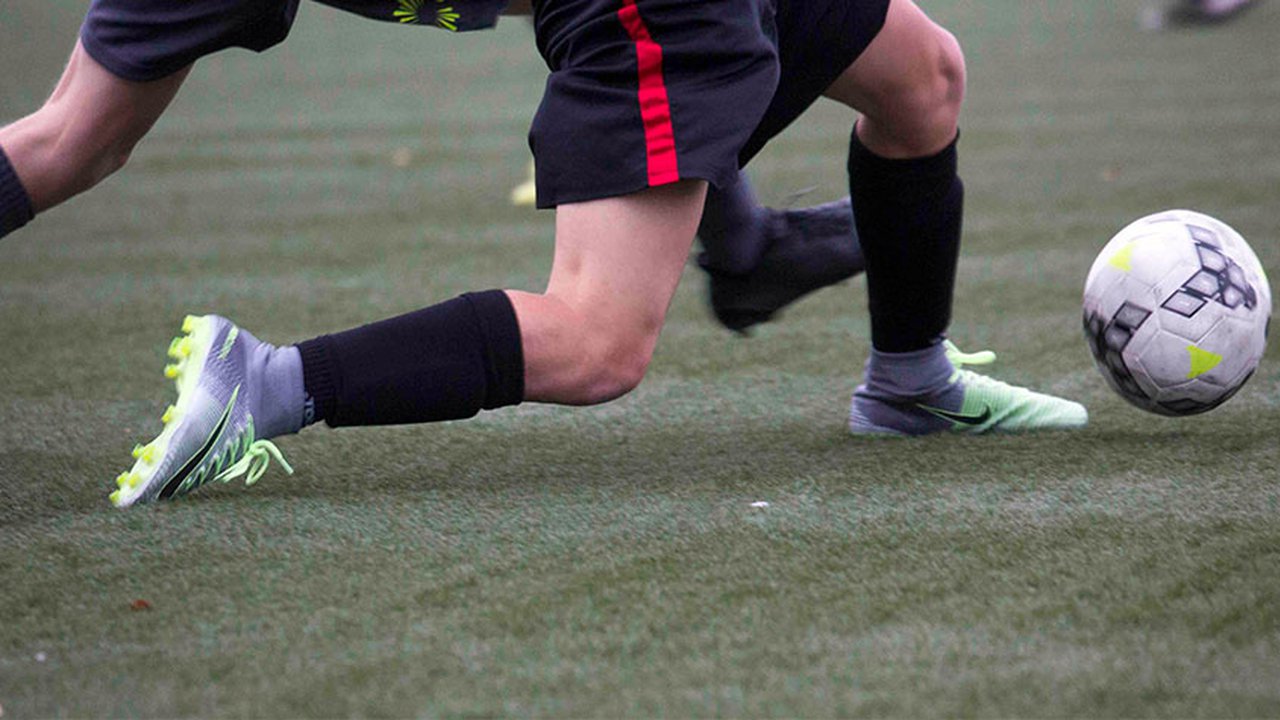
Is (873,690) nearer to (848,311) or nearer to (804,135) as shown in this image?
(848,311)

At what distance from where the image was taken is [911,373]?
2.71 meters

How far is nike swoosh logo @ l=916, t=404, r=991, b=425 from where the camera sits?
271cm

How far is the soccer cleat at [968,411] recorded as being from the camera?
2701 mm

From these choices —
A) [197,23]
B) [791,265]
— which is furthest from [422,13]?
[791,265]

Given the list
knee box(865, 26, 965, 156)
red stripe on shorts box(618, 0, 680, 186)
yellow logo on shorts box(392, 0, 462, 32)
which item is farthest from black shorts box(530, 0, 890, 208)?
knee box(865, 26, 965, 156)

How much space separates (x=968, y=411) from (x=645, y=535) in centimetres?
78

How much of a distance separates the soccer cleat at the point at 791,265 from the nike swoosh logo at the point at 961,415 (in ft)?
0.90

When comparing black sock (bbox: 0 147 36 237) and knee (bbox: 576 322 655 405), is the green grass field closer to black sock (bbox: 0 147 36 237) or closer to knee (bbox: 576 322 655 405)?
knee (bbox: 576 322 655 405)

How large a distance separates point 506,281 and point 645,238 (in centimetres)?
223

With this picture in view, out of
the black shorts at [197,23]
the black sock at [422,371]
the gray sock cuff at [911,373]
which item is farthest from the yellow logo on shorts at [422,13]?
the gray sock cuff at [911,373]

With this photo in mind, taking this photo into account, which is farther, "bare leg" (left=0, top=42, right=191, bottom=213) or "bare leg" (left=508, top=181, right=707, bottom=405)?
"bare leg" (left=0, top=42, right=191, bottom=213)

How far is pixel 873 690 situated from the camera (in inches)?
63.2

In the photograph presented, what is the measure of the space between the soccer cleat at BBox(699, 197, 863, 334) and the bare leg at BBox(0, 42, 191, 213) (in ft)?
3.05

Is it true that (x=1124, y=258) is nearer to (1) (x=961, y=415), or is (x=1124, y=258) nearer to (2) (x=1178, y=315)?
(2) (x=1178, y=315)
